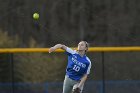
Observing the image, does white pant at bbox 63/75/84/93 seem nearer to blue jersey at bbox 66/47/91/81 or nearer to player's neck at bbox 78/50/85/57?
blue jersey at bbox 66/47/91/81

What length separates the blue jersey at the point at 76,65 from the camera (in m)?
12.0

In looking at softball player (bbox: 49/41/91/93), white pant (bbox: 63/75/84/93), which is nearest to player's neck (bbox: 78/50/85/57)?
softball player (bbox: 49/41/91/93)

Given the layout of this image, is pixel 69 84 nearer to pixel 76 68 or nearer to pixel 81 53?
pixel 76 68

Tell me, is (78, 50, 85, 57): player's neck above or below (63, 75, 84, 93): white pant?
above

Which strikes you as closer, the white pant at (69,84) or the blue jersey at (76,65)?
the blue jersey at (76,65)

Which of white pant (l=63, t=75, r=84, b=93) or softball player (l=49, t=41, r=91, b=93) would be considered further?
white pant (l=63, t=75, r=84, b=93)

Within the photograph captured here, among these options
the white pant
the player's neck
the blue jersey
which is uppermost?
the player's neck

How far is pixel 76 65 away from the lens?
1198cm

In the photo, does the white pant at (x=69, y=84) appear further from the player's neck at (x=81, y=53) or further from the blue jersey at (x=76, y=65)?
the player's neck at (x=81, y=53)

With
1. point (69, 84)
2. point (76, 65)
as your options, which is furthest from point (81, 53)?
point (69, 84)

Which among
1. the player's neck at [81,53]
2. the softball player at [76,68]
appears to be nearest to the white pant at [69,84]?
the softball player at [76,68]

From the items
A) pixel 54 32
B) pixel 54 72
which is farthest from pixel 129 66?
pixel 54 32

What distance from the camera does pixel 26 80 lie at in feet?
53.7

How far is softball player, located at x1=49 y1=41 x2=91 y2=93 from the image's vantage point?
11.9 metres
